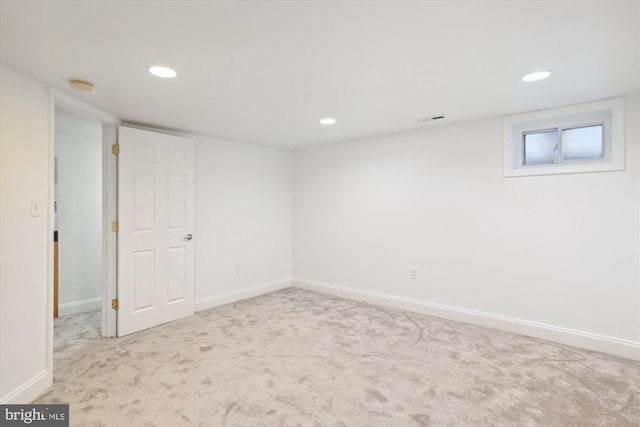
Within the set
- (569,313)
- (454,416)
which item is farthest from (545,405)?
(569,313)

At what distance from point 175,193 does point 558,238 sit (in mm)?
4080

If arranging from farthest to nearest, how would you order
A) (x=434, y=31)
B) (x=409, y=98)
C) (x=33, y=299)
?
(x=409, y=98) → (x=33, y=299) → (x=434, y=31)

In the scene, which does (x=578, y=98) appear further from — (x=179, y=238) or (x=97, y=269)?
(x=97, y=269)

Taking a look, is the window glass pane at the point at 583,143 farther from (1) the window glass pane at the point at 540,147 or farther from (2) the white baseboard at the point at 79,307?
(2) the white baseboard at the point at 79,307

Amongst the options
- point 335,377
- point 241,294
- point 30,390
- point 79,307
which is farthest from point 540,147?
point 79,307

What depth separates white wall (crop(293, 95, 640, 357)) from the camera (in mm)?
2863

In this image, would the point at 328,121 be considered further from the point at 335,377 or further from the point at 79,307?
the point at 79,307

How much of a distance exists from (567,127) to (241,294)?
431 cm

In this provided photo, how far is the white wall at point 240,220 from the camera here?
166 inches

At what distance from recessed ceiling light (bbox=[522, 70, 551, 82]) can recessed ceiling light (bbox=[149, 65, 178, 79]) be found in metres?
2.52

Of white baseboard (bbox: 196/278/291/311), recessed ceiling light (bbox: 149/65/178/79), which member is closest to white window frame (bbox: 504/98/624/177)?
recessed ceiling light (bbox: 149/65/178/79)

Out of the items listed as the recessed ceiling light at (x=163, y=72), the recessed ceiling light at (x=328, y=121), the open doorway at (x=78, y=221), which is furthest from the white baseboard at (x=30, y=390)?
the recessed ceiling light at (x=328, y=121)

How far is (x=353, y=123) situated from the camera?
3.68m

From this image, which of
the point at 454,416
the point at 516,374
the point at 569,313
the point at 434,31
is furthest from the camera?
the point at 569,313
